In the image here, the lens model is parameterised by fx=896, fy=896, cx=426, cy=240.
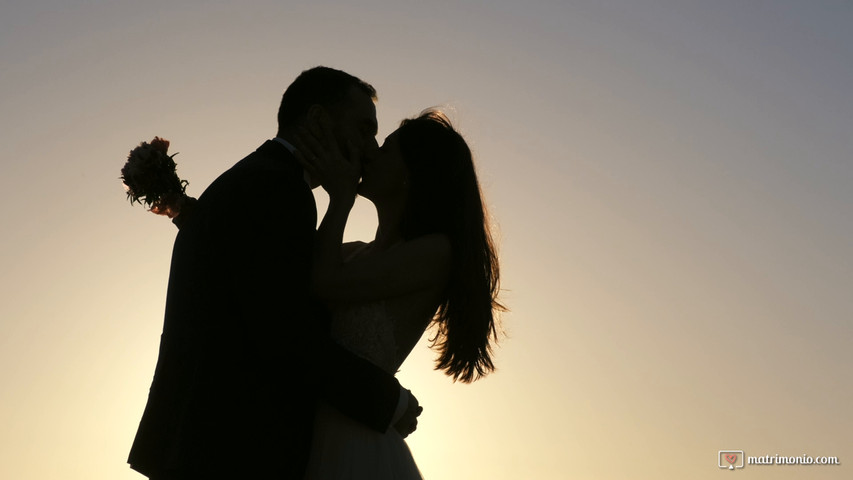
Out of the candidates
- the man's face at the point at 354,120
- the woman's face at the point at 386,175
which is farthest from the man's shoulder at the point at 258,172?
the woman's face at the point at 386,175

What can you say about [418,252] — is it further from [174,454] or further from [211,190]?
[174,454]

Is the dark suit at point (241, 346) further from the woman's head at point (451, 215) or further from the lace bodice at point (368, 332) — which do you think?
the woman's head at point (451, 215)

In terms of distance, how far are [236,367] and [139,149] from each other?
5.49ft

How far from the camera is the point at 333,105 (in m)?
5.16

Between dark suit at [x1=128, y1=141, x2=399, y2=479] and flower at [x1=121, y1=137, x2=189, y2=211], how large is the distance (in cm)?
63

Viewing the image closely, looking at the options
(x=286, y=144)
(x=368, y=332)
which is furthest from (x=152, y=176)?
(x=368, y=332)

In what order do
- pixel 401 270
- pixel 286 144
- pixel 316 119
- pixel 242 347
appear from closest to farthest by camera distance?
pixel 242 347
pixel 286 144
pixel 401 270
pixel 316 119

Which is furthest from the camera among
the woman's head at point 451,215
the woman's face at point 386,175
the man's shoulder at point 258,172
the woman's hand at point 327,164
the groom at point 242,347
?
the woman's face at point 386,175

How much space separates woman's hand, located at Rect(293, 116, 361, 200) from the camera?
4.85 metres

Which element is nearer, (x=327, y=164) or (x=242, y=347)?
(x=242, y=347)

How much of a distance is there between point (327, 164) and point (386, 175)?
531mm

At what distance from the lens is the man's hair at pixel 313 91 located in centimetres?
511

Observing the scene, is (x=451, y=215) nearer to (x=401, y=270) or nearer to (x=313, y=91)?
(x=401, y=270)

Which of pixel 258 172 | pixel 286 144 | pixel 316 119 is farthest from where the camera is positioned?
pixel 316 119
